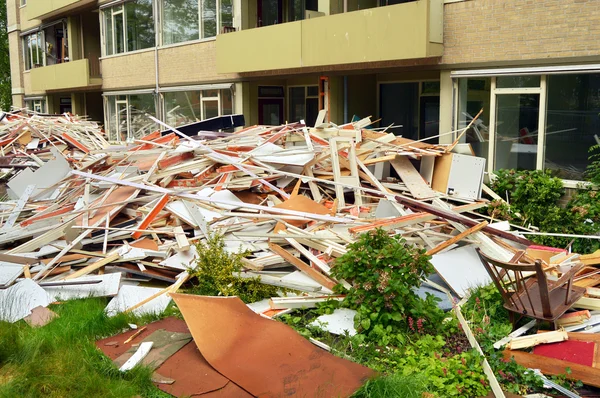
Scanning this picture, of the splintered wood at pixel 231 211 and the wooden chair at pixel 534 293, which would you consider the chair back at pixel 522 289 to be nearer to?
the wooden chair at pixel 534 293

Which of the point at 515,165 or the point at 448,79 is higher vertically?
the point at 448,79

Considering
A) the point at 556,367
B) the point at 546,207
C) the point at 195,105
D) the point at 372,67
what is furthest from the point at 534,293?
the point at 195,105

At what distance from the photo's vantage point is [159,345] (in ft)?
17.9

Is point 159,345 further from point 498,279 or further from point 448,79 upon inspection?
point 448,79

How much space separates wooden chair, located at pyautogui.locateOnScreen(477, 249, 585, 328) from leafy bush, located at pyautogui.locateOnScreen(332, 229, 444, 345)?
0.65 meters

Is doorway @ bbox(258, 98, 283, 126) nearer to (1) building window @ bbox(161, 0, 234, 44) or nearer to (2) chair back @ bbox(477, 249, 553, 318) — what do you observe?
(1) building window @ bbox(161, 0, 234, 44)

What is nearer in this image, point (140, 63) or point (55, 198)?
point (55, 198)

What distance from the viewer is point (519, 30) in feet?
37.9

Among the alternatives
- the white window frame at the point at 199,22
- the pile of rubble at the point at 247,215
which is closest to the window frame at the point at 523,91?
the pile of rubble at the point at 247,215

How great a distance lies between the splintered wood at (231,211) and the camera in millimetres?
7340

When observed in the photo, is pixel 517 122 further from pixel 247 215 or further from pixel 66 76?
pixel 66 76

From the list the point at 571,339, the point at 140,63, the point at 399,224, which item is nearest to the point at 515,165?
the point at 399,224

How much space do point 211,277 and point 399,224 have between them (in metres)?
2.44

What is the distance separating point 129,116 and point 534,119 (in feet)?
59.1
